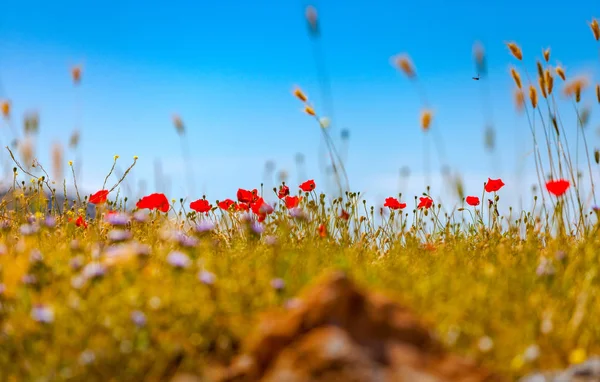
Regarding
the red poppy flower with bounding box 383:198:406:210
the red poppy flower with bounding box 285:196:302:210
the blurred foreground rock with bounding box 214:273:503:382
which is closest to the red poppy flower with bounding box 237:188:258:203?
the red poppy flower with bounding box 285:196:302:210

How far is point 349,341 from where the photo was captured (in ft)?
7.58

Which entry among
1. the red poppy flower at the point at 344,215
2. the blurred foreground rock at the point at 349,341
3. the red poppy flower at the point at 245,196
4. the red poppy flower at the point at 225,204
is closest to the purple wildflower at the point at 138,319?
the blurred foreground rock at the point at 349,341

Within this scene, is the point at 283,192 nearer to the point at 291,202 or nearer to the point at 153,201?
the point at 291,202

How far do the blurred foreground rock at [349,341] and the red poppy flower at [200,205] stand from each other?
310 centimetres

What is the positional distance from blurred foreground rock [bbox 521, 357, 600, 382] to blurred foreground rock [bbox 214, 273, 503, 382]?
0.18m

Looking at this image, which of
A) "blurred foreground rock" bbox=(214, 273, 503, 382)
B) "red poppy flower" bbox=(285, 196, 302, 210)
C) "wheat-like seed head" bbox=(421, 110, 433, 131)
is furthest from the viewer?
"red poppy flower" bbox=(285, 196, 302, 210)

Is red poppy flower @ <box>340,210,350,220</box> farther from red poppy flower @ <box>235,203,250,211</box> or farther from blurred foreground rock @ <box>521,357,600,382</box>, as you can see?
blurred foreground rock @ <box>521,357,600,382</box>

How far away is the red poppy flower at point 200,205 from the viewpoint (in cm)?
552

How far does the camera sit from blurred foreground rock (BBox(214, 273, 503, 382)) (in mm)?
2279

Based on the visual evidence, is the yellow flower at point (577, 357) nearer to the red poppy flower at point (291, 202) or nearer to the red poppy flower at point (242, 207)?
the red poppy flower at point (291, 202)

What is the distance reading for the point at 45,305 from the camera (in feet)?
9.22

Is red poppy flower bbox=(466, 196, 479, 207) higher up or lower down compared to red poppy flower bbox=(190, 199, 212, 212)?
lower down

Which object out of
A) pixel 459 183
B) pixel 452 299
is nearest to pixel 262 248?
pixel 459 183

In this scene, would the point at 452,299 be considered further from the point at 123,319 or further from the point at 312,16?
the point at 312,16
